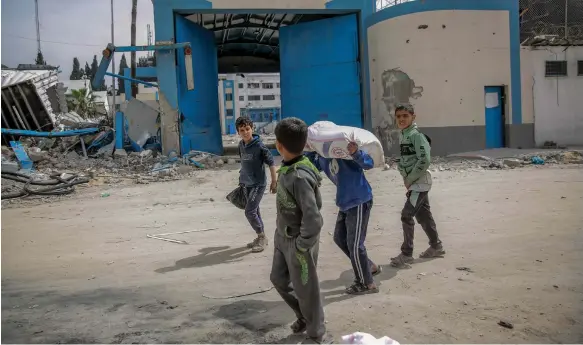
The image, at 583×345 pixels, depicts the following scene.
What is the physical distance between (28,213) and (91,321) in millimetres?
5968

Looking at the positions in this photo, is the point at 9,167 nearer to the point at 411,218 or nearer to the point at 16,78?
the point at 16,78

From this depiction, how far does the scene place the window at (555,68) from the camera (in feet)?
50.6

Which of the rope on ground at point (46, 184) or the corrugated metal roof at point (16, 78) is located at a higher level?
the corrugated metal roof at point (16, 78)

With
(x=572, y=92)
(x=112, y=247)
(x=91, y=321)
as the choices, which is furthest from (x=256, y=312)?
(x=572, y=92)

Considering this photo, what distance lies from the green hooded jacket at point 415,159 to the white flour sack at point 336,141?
2.71ft

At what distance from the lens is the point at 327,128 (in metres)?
3.46

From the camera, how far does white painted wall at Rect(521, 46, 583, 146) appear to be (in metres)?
15.2

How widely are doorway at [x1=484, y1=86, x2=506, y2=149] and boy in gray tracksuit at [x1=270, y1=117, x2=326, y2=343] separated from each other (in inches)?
528

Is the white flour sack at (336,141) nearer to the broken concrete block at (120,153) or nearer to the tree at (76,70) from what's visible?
the broken concrete block at (120,153)

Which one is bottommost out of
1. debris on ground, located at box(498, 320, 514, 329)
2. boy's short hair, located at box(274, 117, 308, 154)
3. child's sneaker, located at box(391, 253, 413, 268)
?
debris on ground, located at box(498, 320, 514, 329)

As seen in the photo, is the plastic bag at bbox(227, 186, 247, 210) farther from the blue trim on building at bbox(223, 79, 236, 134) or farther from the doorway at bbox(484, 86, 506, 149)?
the blue trim on building at bbox(223, 79, 236, 134)

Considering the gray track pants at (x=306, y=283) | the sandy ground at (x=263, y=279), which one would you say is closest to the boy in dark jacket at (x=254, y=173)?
the sandy ground at (x=263, y=279)

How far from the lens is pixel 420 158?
4207 millimetres

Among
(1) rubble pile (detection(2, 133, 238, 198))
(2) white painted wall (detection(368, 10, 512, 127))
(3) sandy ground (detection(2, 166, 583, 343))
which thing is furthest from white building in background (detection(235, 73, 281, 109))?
(3) sandy ground (detection(2, 166, 583, 343))
